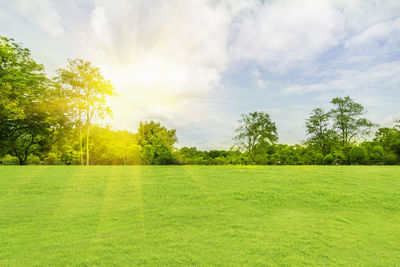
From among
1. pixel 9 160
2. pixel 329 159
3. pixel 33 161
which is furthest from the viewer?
pixel 329 159

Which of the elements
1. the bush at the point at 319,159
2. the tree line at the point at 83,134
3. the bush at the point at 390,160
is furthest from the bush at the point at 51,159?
the bush at the point at 390,160

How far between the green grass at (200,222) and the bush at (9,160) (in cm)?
1826

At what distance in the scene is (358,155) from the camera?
2359 centimetres

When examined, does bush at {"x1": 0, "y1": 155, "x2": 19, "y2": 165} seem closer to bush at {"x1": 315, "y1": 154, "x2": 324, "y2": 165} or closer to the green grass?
the green grass

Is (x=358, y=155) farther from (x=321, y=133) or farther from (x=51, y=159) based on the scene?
(x=51, y=159)

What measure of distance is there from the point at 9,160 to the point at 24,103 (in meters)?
6.37

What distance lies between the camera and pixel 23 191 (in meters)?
6.98

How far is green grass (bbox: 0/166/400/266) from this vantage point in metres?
2.93

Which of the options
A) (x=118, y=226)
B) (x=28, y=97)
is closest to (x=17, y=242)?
(x=118, y=226)

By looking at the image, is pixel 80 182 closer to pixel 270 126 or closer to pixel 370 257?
pixel 370 257

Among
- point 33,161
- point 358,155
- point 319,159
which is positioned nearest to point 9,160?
point 33,161

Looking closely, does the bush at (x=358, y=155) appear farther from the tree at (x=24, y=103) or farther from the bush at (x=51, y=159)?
the bush at (x=51, y=159)

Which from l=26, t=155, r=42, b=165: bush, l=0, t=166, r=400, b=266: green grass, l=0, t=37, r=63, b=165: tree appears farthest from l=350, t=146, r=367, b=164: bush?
l=26, t=155, r=42, b=165: bush

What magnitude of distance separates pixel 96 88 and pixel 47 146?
9.22 metres
